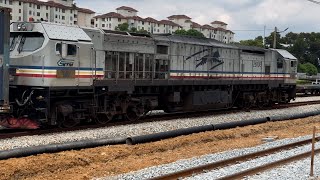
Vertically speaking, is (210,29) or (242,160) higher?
(210,29)

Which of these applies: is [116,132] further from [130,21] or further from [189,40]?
[130,21]

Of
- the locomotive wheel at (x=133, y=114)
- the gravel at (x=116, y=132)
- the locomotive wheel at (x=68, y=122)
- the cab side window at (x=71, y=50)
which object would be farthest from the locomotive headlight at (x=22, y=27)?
the locomotive wheel at (x=133, y=114)

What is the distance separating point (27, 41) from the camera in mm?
14391

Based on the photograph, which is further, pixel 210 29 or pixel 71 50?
pixel 210 29

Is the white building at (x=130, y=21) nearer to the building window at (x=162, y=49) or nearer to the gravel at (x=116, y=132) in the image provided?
the building window at (x=162, y=49)

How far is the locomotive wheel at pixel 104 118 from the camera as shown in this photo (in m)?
16.3

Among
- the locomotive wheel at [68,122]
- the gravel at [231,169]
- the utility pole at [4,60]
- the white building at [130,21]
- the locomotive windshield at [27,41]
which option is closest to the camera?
the gravel at [231,169]

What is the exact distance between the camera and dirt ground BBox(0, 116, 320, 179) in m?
8.98

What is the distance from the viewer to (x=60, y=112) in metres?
14.5

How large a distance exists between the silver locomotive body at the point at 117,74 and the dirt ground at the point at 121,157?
3773mm

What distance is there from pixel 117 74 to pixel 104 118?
183cm

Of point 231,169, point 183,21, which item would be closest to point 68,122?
point 231,169

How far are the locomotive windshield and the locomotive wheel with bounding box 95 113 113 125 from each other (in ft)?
12.5

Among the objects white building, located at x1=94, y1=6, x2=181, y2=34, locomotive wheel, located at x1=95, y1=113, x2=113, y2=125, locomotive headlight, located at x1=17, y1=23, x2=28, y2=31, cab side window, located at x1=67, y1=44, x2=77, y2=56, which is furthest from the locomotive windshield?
white building, located at x1=94, y1=6, x2=181, y2=34
